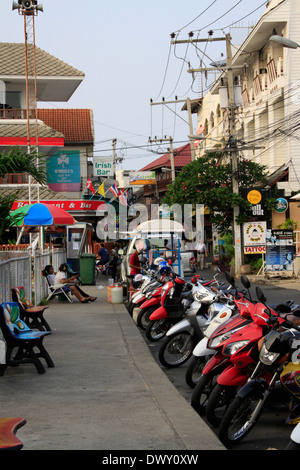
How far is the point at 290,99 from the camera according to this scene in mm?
32406

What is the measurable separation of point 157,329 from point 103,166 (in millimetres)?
36837

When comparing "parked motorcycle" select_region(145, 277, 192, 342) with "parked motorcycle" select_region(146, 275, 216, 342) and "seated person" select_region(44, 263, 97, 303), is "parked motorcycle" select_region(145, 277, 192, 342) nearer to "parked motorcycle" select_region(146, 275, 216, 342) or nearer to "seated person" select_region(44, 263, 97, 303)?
"parked motorcycle" select_region(146, 275, 216, 342)

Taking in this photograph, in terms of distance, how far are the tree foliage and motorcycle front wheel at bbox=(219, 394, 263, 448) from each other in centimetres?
2487

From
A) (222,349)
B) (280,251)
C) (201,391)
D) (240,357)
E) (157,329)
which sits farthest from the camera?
(280,251)

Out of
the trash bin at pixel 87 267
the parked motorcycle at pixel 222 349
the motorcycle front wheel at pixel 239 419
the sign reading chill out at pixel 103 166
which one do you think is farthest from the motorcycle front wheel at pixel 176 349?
the sign reading chill out at pixel 103 166

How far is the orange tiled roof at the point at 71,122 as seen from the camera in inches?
1807

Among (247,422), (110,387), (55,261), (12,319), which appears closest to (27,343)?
(12,319)

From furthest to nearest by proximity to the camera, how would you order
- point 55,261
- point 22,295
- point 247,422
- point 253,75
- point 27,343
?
point 253,75 → point 55,261 → point 22,295 → point 27,343 → point 247,422

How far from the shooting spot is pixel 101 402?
7.25 m

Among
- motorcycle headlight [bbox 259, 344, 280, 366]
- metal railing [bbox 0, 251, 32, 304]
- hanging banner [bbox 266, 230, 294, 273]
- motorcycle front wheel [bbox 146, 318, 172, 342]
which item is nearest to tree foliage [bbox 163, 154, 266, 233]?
hanging banner [bbox 266, 230, 294, 273]

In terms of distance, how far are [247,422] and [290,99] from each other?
28.1 meters

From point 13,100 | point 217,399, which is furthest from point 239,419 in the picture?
point 13,100

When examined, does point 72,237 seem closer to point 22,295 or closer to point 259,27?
point 259,27

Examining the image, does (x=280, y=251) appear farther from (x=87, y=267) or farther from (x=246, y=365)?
(x=246, y=365)
